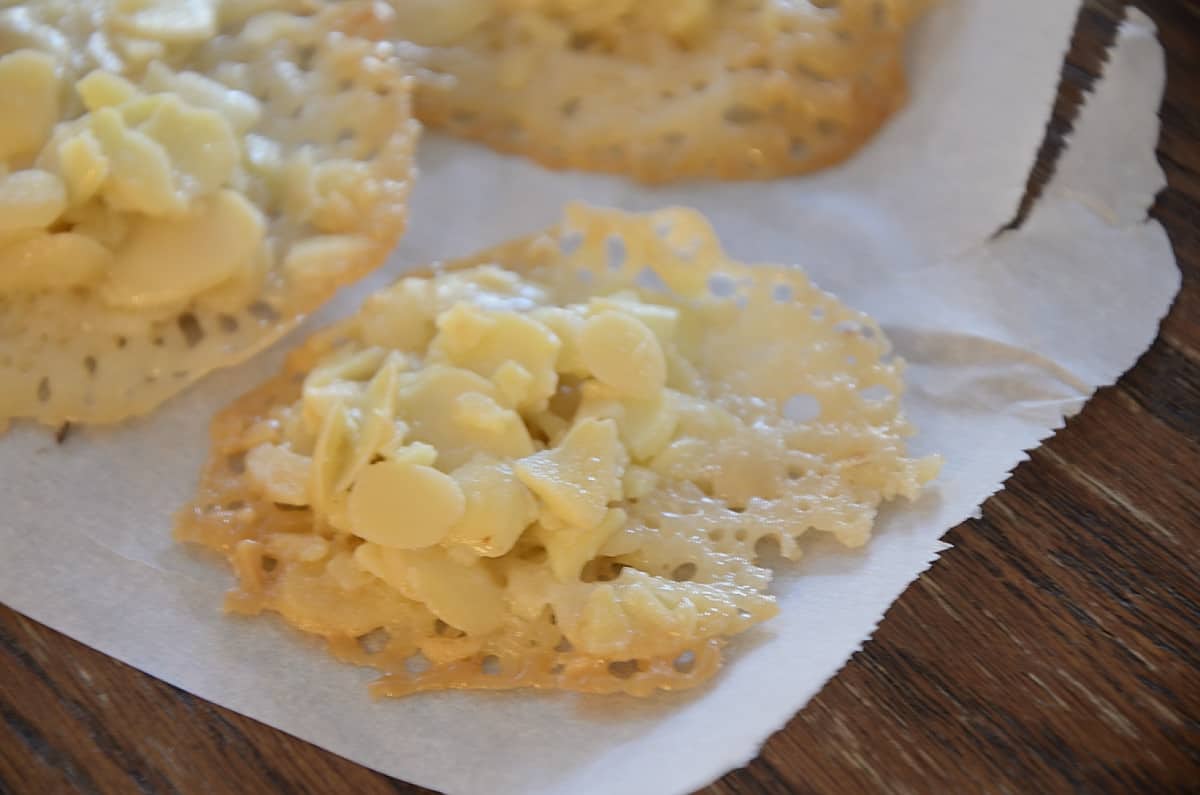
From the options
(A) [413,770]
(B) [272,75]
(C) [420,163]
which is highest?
(B) [272,75]

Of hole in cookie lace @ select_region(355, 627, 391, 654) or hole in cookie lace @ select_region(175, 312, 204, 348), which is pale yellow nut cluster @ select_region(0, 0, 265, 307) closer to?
hole in cookie lace @ select_region(175, 312, 204, 348)

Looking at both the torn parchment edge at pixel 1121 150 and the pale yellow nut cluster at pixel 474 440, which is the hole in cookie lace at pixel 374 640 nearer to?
the pale yellow nut cluster at pixel 474 440

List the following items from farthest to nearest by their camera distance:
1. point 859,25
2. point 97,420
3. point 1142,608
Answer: point 859,25, point 97,420, point 1142,608

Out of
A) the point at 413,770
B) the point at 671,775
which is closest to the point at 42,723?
the point at 413,770

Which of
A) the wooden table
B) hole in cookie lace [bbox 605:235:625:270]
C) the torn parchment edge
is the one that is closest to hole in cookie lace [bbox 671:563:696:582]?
the wooden table

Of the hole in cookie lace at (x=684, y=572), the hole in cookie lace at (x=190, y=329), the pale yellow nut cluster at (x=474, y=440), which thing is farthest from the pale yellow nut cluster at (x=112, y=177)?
the hole in cookie lace at (x=684, y=572)

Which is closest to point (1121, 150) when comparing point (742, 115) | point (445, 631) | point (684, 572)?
point (742, 115)

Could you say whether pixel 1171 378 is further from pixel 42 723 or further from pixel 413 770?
pixel 42 723

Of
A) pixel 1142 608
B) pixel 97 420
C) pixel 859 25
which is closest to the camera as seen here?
pixel 1142 608
